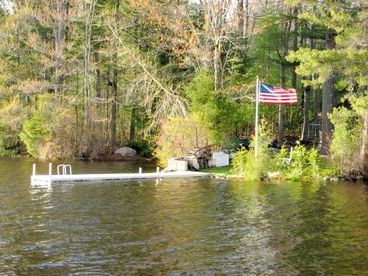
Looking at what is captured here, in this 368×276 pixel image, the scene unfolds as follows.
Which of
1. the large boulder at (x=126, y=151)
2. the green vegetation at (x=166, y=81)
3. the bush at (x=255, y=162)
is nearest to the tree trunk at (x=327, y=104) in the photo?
the green vegetation at (x=166, y=81)

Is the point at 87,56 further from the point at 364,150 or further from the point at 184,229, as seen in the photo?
the point at 184,229

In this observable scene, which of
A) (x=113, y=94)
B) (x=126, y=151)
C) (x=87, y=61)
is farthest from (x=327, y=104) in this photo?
(x=87, y=61)

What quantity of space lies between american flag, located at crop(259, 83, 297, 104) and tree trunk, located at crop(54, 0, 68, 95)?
20221 millimetres

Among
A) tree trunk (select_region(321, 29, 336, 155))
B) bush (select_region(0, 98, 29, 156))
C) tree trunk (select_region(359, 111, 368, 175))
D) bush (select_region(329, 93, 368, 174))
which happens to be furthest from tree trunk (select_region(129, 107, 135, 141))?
tree trunk (select_region(359, 111, 368, 175))

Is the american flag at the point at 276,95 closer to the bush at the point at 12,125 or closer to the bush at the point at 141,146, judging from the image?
the bush at the point at 141,146

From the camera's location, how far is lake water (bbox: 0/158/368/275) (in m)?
11.0

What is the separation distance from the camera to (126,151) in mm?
39344

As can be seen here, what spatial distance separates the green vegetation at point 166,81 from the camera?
1083 inches

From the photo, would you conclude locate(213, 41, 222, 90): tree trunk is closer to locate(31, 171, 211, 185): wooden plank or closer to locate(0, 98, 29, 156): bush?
locate(31, 171, 211, 185): wooden plank

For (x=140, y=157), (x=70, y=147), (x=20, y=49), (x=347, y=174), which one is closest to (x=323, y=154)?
(x=347, y=174)

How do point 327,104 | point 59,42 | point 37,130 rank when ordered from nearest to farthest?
1. point 327,104
2. point 37,130
3. point 59,42

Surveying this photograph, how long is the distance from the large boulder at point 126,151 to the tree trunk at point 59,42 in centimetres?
633

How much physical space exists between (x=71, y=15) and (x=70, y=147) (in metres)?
9.88

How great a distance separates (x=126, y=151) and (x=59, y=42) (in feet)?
31.8
